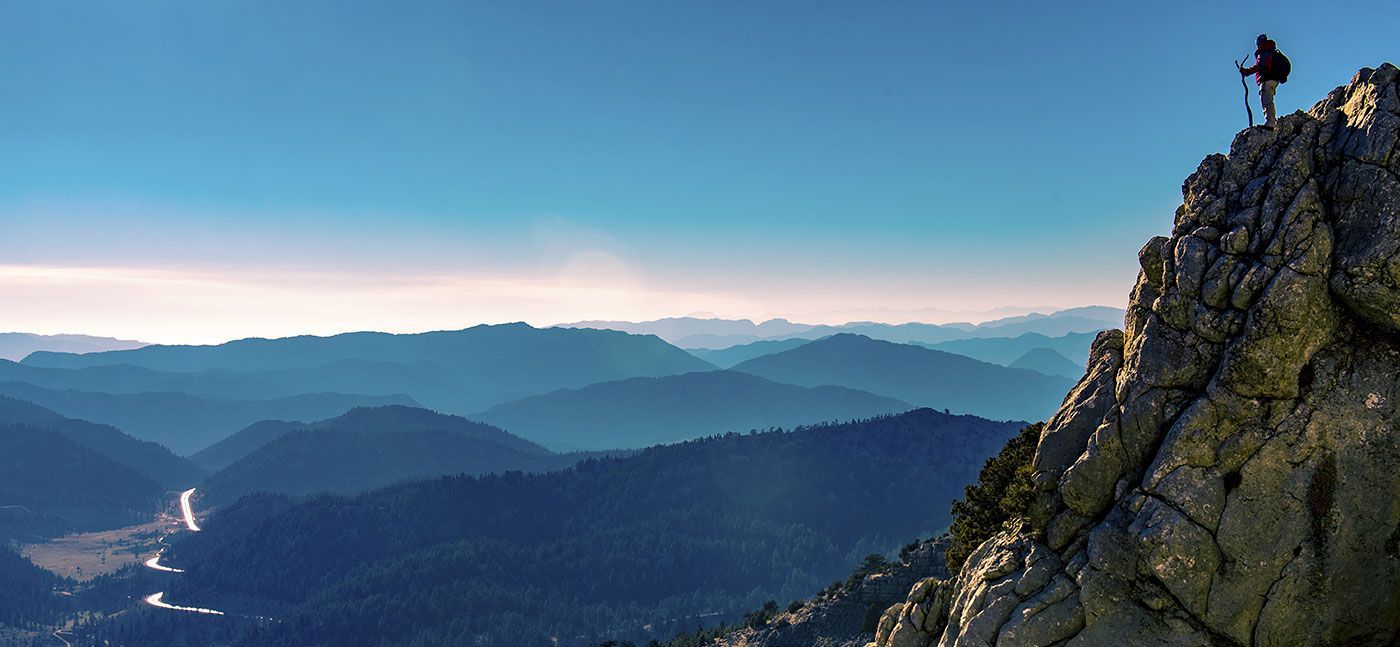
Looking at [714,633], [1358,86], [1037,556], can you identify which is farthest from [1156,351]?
[714,633]

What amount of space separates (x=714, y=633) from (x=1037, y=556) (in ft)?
248

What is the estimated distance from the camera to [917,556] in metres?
81.2

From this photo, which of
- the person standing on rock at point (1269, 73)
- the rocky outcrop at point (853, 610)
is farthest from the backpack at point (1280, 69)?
the rocky outcrop at point (853, 610)

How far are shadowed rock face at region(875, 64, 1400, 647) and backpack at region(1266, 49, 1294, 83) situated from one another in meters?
3.29

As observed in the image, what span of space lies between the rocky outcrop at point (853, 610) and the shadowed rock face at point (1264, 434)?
4815 centimetres

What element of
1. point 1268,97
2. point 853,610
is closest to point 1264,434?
point 1268,97

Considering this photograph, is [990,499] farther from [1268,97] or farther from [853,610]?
[853,610]

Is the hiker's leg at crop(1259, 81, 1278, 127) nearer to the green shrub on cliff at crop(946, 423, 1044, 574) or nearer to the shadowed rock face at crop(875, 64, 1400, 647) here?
the shadowed rock face at crop(875, 64, 1400, 647)

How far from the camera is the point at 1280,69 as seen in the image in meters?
32.4

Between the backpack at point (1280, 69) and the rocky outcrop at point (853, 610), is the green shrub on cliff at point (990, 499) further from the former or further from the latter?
the rocky outcrop at point (853, 610)

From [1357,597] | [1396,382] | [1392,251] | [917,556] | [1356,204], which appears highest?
[1356,204]

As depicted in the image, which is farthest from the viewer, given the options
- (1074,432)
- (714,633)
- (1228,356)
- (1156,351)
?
(714,633)

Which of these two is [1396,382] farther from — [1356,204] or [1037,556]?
[1037,556]

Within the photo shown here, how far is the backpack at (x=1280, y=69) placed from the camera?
32344 mm
